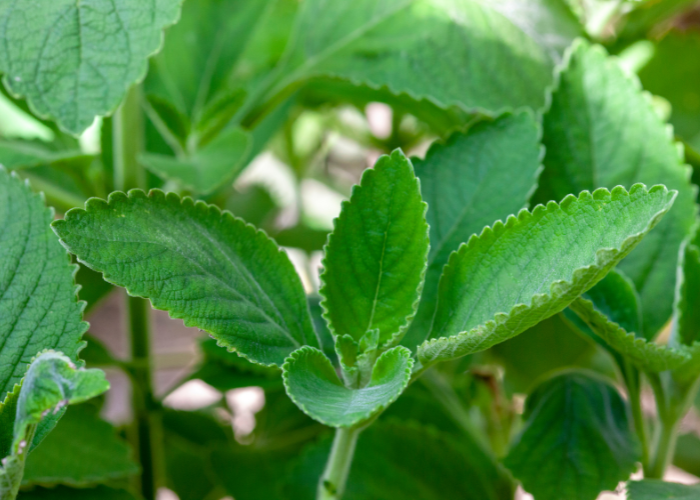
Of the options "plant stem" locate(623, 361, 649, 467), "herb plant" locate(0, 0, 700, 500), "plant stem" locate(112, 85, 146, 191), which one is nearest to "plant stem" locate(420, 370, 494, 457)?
"herb plant" locate(0, 0, 700, 500)

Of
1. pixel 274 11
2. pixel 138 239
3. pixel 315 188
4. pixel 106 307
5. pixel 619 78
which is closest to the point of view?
pixel 138 239

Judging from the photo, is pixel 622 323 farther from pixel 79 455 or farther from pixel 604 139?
pixel 79 455

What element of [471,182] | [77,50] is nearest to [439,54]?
[471,182]

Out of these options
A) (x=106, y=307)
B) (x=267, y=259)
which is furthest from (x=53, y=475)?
(x=106, y=307)

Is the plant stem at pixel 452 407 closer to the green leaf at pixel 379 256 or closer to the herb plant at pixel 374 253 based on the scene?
the herb plant at pixel 374 253

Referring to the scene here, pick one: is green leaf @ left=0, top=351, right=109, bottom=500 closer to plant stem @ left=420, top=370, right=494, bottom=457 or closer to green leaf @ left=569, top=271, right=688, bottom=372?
green leaf @ left=569, top=271, right=688, bottom=372

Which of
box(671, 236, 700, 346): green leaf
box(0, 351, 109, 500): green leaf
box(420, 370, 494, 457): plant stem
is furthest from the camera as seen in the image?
box(420, 370, 494, 457): plant stem

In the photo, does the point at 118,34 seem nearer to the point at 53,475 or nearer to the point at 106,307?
the point at 53,475
